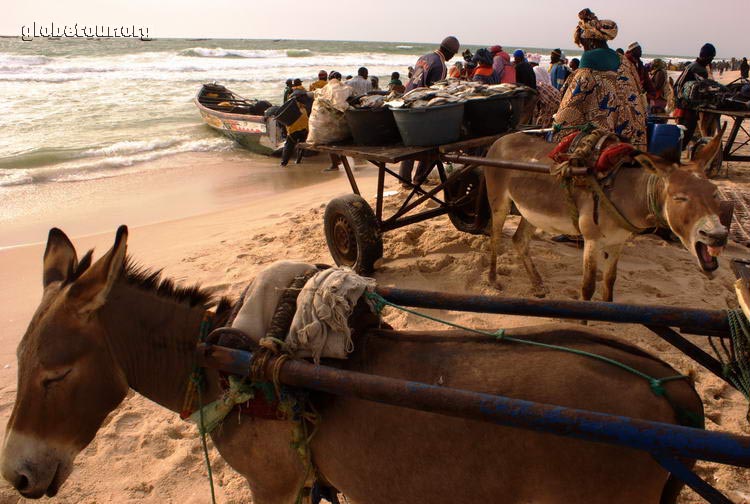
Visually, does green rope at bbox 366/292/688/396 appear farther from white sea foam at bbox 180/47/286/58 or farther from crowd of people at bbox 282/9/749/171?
white sea foam at bbox 180/47/286/58

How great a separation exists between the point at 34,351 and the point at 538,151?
439 cm

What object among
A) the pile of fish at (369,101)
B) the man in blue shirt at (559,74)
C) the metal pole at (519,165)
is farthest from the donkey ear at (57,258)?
the man in blue shirt at (559,74)

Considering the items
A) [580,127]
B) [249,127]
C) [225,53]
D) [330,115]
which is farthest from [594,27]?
[225,53]

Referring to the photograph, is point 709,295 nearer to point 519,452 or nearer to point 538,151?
point 538,151

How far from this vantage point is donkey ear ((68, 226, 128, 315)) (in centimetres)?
193

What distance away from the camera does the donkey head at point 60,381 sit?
6.46ft

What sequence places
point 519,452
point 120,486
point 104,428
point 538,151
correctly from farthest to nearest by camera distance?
point 538,151 < point 104,428 < point 120,486 < point 519,452

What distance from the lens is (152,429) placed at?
12.3 feet

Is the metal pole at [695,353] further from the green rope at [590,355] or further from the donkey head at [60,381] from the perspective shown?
the donkey head at [60,381]

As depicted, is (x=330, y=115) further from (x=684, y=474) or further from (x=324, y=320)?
(x=684, y=474)

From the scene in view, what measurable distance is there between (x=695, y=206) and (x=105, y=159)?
14122 millimetres

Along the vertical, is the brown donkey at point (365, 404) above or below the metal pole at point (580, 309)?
below

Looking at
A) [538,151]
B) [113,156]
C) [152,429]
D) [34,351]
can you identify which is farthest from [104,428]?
[113,156]

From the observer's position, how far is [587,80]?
201 inches
